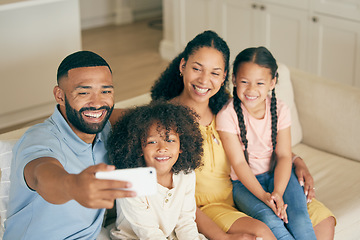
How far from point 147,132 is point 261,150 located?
21.7 inches

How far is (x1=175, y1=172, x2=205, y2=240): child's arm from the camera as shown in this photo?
6.02 ft

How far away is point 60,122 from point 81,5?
4673 millimetres

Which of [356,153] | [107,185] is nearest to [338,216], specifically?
[356,153]

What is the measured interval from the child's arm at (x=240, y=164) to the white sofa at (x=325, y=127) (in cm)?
38

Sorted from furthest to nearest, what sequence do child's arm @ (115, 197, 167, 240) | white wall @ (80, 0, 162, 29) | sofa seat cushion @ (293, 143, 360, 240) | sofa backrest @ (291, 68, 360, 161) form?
1. white wall @ (80, 0, 162, 29)
2. sofa backrest @ (291, 68, 360, 161)
3. sofa seat cushion @ (293, 143, 360, 240)
4. child's arm @ (115, 197, 167, 240)

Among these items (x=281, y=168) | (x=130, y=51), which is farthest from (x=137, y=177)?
(x=130, y=51)

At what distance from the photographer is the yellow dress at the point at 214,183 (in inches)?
80.2

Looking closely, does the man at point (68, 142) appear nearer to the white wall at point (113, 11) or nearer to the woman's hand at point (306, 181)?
the woman's hand at point (306, 181)

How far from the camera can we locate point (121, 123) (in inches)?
74.0

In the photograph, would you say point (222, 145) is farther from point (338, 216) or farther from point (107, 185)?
point (107, 185)

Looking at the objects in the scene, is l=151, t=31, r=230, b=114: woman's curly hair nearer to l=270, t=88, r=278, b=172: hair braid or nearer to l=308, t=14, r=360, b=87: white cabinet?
l=270, t=88, r=278, b=172: hair braid

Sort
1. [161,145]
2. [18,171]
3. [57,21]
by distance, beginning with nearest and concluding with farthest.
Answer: [18,171] < [161,145] < [57,21]

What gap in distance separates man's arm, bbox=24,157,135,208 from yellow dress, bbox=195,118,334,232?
0.82 metres

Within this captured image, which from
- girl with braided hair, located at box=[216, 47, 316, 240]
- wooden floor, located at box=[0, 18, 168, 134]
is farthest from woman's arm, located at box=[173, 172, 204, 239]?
wooden floor, located at box=[0, 18, 168, 134]
